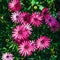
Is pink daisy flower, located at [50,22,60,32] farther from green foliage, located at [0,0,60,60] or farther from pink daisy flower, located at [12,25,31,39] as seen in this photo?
pink daisy flower, located at [12,25,31,39]

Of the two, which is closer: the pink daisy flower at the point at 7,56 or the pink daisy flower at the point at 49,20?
the pink daisy flower at the point at 7,56

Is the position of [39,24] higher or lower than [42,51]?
higher

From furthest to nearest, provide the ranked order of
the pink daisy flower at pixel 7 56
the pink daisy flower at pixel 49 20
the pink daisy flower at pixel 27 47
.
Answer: the pink daisy flower at pixel 49 20, the pink daisy flower at pixel 7 56, the pink daisy flower at pixel 27 47

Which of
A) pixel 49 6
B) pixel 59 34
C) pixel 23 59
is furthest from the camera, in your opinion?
pixel 49 6

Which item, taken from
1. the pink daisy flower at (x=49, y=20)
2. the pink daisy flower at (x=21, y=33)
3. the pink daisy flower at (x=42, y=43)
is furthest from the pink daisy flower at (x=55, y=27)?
the pink daisy flower at (x=21, y=33)

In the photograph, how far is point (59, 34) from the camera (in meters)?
3.76

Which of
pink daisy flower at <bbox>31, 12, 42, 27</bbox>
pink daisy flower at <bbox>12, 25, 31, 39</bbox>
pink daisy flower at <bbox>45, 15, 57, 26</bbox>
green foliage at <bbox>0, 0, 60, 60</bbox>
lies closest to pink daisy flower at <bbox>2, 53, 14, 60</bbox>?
green foliage at <bbox>0, 0, 60, 60</bbox>

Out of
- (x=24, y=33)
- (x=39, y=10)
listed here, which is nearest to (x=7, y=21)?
(x=39, y=10)

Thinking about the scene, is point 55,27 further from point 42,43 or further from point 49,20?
point 42,43

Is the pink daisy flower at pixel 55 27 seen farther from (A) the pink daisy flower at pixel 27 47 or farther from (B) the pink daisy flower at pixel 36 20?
(A) the pink daisy flower at pixel 27 47

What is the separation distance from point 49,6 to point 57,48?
27.1 inches

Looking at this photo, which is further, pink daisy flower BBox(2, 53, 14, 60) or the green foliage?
the green foliage

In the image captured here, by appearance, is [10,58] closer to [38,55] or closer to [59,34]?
[38,55]

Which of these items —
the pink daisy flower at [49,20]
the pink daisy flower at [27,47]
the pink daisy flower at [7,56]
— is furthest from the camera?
the pink daisy flower at [49,20]
